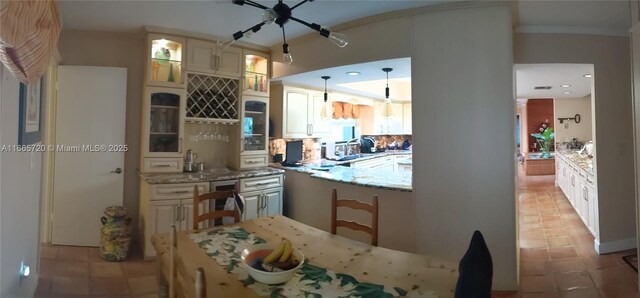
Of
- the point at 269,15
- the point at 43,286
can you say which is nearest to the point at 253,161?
the point at 43,286

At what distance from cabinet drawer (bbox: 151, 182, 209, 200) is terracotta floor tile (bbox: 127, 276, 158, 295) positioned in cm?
73

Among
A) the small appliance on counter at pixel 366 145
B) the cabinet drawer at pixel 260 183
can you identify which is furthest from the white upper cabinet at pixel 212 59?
the small appliance on counter at pixel 366 145

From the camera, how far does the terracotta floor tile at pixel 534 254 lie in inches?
123

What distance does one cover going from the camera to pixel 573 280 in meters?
2.68

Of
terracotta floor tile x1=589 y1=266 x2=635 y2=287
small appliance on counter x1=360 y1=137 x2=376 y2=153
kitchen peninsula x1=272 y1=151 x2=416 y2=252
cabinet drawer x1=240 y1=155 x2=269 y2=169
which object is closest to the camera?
terracotta floor tile x1=589 y1=266 x2=635 y2=287

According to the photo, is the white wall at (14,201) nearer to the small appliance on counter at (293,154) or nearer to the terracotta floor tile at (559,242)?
the small appliance on counter at (293,154)

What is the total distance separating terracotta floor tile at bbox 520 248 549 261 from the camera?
10.3 ft

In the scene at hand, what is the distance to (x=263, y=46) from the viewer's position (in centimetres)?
386

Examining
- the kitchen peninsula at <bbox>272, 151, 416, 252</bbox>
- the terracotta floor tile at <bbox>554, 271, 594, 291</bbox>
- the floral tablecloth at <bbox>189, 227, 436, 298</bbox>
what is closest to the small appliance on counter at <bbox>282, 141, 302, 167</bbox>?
the kitchen peninsula at <bbox>272, 151, 416, 252</bbox>

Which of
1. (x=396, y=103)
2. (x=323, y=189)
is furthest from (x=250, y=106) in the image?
(x=396, y=103)

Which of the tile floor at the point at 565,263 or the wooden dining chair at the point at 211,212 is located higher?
the wooden dining chair at the point at 211,212

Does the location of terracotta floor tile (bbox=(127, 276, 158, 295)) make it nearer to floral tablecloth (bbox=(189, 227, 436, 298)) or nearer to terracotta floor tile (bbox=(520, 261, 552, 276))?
floral tablecloth (bbox=(189, 227, 436, 298))

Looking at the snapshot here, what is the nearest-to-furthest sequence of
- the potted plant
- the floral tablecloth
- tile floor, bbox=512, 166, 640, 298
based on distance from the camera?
1. the floral tablecloth
2. tile floor, bbox=512, 166, 640, 298
3. the potted plant

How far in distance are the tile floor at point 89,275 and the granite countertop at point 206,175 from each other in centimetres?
82
